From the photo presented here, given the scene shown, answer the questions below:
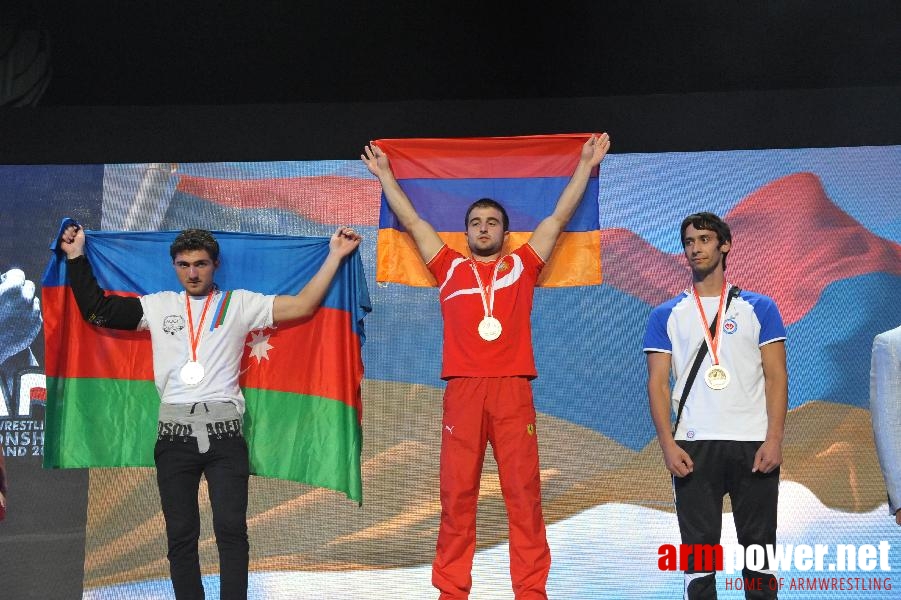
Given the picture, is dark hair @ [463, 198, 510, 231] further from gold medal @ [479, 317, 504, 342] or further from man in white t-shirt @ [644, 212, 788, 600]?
man in white t-shirt @ [644, 212, 788, 600]

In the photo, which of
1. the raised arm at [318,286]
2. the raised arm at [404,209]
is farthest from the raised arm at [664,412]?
the raised arm at [318,286]

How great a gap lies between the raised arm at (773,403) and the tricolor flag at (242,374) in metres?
1.59

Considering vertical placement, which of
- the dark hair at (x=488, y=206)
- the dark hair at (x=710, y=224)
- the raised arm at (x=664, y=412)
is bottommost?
the raised arm at (x=664, y=412)

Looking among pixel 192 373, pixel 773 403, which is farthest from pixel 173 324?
pixel 773 403

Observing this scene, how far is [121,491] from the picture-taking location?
4.86 meters

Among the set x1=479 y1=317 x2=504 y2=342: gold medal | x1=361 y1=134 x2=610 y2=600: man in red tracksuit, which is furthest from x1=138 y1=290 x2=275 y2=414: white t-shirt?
x1=479 y1=317 x2=504 y2=342: gold medal

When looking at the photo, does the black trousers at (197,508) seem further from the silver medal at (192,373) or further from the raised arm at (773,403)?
the raised arm at (773,403)

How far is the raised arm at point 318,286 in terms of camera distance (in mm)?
4008

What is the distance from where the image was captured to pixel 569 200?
13.4 ft

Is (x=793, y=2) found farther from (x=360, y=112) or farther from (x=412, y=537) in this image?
(x=412, y=537)

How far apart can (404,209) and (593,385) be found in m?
1.37

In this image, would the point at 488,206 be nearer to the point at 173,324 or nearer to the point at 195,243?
the point at 195,243

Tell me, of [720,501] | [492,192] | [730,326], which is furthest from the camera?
[492,192]

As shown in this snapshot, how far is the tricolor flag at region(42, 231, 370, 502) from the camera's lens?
4.14m
